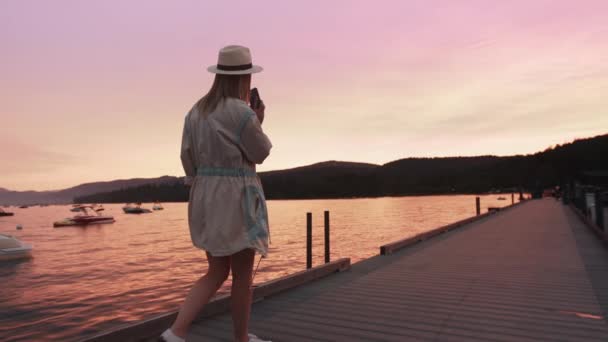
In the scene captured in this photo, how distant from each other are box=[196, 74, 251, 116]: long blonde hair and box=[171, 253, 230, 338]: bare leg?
905 mm

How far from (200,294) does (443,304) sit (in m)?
3.11

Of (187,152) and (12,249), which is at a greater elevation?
(187,152)

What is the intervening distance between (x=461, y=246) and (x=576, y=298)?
5.75 metres

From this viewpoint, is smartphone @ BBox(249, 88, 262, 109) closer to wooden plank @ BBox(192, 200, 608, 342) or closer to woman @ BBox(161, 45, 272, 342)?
woman @ BBox(161, 45, 272, 342)

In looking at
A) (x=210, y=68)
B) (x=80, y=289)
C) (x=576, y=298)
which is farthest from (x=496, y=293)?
(x=80, y=289)

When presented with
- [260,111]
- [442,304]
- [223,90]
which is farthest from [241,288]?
[442,304]

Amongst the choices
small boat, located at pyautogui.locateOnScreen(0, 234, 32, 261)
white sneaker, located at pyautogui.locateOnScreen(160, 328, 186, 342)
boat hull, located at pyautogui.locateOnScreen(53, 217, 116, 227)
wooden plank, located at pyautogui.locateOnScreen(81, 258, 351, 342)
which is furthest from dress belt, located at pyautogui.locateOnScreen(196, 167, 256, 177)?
boat hull, located at pyautogui.locateOnScreen(53, 217, 116, 227)

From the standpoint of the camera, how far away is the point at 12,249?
21.8m

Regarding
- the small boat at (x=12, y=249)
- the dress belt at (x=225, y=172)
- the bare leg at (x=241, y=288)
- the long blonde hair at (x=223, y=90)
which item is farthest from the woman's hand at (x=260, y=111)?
the small boat at (x=12, y=249)

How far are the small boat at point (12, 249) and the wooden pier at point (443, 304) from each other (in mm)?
21021

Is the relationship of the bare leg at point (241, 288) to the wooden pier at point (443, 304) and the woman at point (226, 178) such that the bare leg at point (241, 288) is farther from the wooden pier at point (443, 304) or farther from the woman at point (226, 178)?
the wooden pier at point (443, 304)

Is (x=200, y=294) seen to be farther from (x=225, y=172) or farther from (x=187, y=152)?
(x=187, y=152)

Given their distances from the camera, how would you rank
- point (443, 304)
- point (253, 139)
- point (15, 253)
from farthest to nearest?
point (15, 253), point (443, 304), point (253, 139)

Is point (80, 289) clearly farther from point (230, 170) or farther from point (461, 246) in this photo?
point (230, 170)
